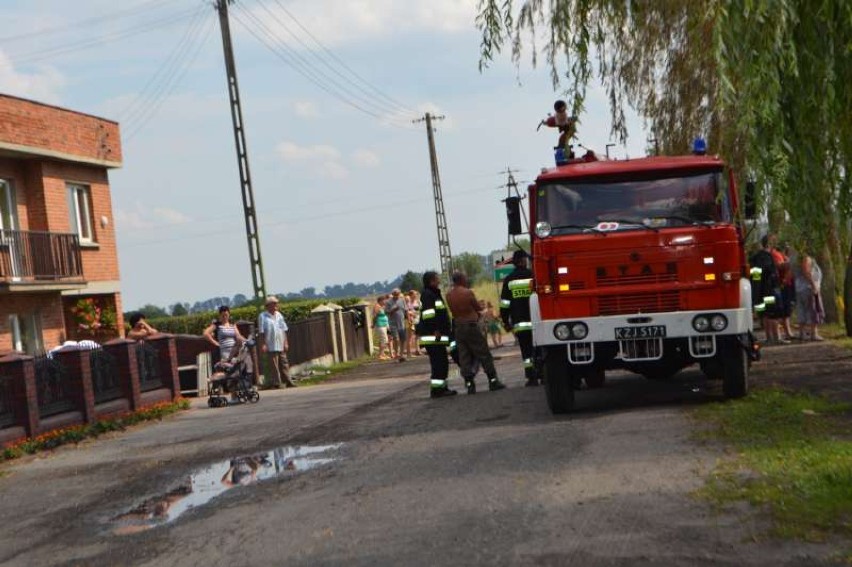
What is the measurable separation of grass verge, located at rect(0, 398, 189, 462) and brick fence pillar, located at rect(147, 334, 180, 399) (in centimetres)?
104

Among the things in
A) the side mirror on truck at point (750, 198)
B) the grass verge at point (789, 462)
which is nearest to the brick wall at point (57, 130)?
the grass verge at point (789, 462)

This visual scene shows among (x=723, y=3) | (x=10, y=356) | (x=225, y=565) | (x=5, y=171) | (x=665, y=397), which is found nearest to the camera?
(x=225, y=565)

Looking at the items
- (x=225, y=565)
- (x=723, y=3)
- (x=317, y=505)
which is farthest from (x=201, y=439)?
(x=723, y=3)

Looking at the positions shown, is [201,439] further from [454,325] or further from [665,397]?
[665,397]

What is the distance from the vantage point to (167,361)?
22.0 m

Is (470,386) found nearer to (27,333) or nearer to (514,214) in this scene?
(514,214)

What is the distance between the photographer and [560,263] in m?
12.6

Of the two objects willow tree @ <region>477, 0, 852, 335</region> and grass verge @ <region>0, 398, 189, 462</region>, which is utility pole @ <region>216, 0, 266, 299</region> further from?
willow tree @ <region>477, 0, 852, 335</region>

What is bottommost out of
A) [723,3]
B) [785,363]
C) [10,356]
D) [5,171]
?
[785,363]

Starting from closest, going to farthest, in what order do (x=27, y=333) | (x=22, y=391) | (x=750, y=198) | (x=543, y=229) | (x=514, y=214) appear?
(x=750, y=198)
(x=543, y=229)
(x=514, y=214)
(x=22, y=391)
(x=27, y=333)

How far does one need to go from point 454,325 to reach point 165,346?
22.8ft

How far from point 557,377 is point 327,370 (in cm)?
1825

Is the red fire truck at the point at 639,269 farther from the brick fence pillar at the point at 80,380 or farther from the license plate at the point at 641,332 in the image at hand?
the brick fence pillar at the point at 80,380

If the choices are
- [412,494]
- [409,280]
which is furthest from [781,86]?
[409,280]
